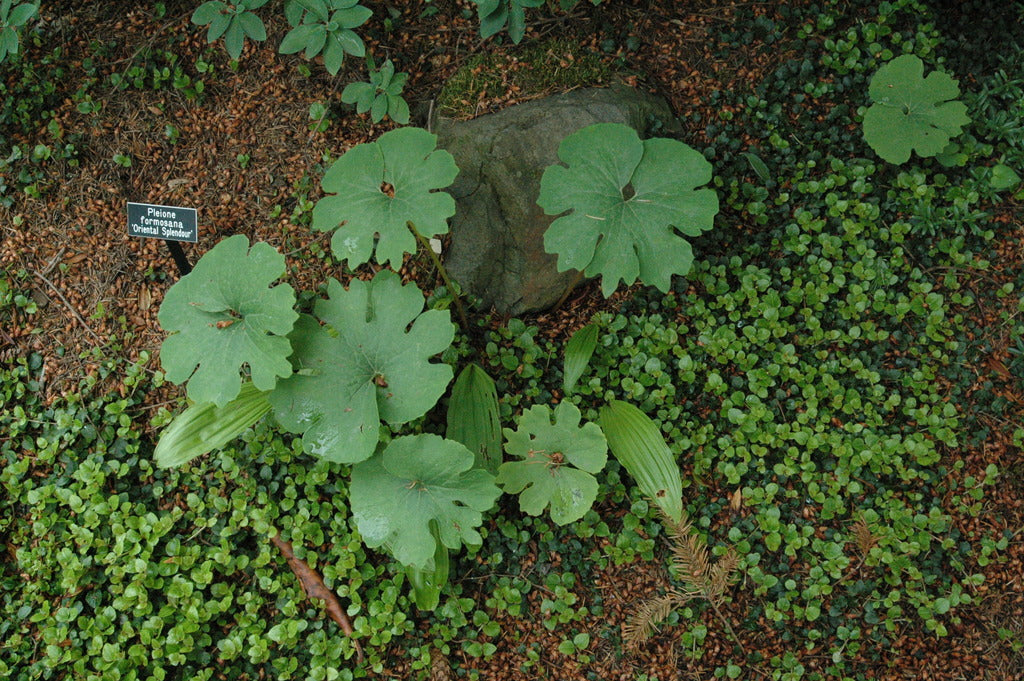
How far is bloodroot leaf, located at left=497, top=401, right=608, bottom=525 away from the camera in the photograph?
275 cm

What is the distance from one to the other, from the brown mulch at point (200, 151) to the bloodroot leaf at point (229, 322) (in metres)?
0.72

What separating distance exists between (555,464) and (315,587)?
1136 millimetres

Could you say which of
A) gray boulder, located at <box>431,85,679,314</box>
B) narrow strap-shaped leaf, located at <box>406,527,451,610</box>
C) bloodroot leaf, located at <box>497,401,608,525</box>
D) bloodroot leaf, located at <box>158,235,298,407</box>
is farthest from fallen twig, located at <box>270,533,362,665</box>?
gray boulder, located at <box>431,85,679,314</box>

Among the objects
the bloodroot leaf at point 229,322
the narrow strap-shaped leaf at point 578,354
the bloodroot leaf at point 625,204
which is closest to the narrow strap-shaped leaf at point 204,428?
the bloodroot leaf at point 229,322

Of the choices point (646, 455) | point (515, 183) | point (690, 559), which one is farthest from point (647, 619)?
point (515, 183)

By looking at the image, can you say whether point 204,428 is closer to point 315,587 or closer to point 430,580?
point 315,587

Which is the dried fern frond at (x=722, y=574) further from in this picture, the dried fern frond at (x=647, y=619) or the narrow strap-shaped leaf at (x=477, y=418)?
the narrow strap-shaped leaf at (x=477, y=418)

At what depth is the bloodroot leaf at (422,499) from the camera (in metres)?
2.62

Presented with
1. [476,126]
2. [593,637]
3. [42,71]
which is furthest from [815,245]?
[42,71]

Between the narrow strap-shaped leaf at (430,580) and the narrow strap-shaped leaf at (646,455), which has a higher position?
the narrow strap-shaped leaf at (646,455)

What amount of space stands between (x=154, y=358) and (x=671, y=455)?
93.6 inches

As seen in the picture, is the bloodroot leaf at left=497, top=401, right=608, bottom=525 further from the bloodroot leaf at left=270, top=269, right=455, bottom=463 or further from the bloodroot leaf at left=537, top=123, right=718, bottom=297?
the bloodroot leaf at left=537, top=123, right=718, bottom=297

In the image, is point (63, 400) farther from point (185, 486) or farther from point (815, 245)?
point (815, 245)

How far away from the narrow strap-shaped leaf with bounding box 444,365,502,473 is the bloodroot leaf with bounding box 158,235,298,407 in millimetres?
772
